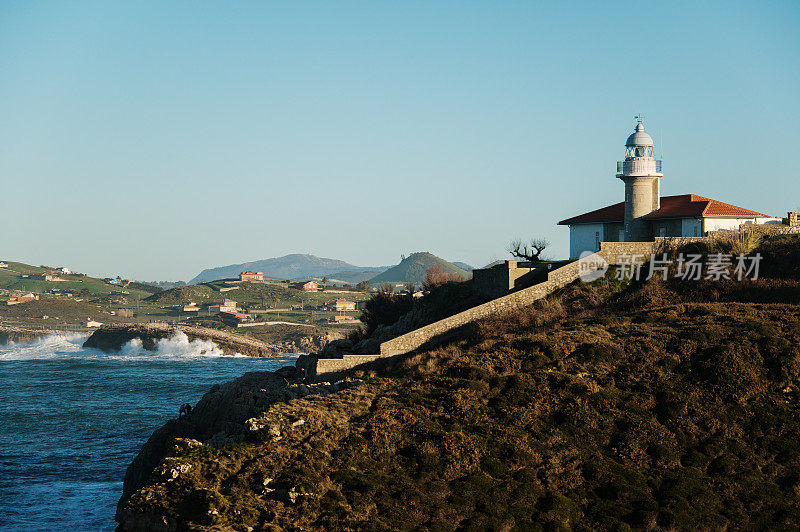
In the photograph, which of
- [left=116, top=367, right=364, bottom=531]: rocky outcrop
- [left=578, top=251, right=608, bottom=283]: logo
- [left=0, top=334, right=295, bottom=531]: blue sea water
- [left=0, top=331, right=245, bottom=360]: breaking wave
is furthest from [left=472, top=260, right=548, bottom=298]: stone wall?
[left=0, top=331, right=245, bottom=360]: breaking wave

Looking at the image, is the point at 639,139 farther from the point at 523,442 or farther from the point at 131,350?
the point at 131,350

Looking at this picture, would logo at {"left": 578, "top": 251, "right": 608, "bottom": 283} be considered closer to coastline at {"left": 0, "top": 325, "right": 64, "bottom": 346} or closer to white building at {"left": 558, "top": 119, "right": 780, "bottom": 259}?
white building at {"left": 558, "top": 119, "right": 780, "bottom": 259}

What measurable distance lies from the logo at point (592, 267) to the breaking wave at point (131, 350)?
72.0 m

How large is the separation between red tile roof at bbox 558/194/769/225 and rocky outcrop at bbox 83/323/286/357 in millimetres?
72274

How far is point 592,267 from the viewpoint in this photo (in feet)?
130

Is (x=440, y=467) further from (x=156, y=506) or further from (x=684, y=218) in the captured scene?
(x=684, y=218)

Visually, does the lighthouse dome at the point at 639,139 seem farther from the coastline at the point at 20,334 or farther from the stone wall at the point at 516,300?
the coastline at the point at 20,334

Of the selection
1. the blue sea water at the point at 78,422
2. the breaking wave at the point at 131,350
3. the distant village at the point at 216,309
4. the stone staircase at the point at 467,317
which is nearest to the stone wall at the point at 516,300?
the stone staircase at the point at 467,317

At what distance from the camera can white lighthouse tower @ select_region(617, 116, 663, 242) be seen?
4412 cm

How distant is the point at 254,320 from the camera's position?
14838cm

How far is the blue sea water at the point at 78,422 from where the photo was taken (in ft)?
92.5

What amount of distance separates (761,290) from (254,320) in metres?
122

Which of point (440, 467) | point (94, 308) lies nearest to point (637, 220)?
point (440, 467)

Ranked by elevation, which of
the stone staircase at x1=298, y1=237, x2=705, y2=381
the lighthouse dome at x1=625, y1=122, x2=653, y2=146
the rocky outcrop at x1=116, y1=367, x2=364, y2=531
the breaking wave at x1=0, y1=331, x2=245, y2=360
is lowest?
the breaking wave at x1=0, y1=331, x2=245, y2=360
